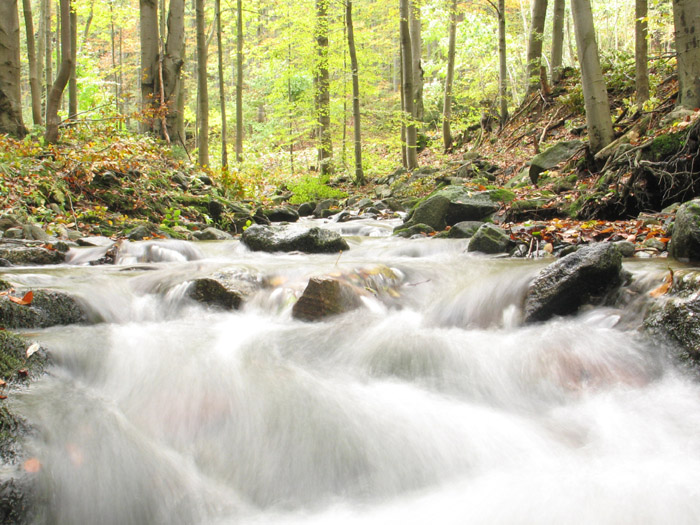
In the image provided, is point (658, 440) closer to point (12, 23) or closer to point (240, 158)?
point (12, 23)

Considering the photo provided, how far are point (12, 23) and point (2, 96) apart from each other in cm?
151

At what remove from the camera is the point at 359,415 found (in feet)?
9.57

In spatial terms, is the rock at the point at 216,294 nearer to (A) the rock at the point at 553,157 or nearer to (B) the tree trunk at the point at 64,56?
(B) the tree trunk at the point at 64,56

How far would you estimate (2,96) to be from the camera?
9.44 metres

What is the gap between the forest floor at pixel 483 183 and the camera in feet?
19.0

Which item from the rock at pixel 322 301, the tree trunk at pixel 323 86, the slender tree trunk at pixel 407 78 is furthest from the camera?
the tree trunk at pixel 323 86

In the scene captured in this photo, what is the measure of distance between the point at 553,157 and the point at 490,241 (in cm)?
411

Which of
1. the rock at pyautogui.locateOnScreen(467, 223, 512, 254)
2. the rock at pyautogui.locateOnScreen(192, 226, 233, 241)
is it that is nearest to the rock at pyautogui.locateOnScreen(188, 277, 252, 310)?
the rock at pyautogui.locateOnScreen(467, 223, 512, 254)

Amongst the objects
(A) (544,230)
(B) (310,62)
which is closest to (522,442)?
(A) (544,230)

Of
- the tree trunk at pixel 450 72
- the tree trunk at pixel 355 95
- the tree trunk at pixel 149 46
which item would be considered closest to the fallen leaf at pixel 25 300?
the tree trunk at pixel 149 46

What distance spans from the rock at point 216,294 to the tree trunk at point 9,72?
25.3 ft

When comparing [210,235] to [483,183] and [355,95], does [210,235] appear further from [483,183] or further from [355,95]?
[355,95]

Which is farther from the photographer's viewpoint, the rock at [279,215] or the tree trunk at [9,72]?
the rock at [279,215]

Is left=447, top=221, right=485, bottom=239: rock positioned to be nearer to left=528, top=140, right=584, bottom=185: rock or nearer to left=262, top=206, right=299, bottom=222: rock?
left=528, top=140, right=584, bottom=185: rock
